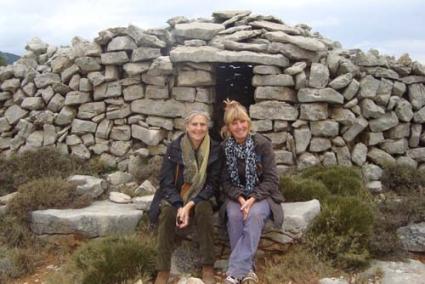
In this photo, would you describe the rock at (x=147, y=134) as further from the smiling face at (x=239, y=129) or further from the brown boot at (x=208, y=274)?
the brown boot at (x=208, y=274)

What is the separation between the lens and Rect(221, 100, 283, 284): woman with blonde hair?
5.27m

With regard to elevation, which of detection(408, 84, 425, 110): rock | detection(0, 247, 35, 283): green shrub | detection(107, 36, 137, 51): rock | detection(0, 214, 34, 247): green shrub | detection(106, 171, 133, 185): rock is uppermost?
detection(107, 36, 137, 51): rock

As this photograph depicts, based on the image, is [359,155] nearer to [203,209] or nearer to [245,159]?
[245,159]

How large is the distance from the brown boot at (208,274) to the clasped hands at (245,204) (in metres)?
0.64

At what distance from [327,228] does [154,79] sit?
421 cm

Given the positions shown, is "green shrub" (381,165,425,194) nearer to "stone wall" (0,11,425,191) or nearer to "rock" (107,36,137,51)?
"stone wall" (0,11,425,191)

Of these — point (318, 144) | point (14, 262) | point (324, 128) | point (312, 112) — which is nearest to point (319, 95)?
point (312, 112)

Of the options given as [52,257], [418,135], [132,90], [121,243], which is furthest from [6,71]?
[418,135]

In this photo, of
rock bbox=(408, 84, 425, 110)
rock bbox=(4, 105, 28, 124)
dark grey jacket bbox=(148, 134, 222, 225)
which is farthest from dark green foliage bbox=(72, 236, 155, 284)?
rock bbox=(408, 84, 425, 110)

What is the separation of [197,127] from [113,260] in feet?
5.47

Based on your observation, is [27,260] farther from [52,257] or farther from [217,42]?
[217,42]

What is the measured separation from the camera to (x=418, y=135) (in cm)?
905

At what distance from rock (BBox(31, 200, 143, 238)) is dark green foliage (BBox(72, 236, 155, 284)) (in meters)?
0.67

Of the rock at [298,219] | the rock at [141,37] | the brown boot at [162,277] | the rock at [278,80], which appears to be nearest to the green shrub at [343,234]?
the rock at [298,219]
